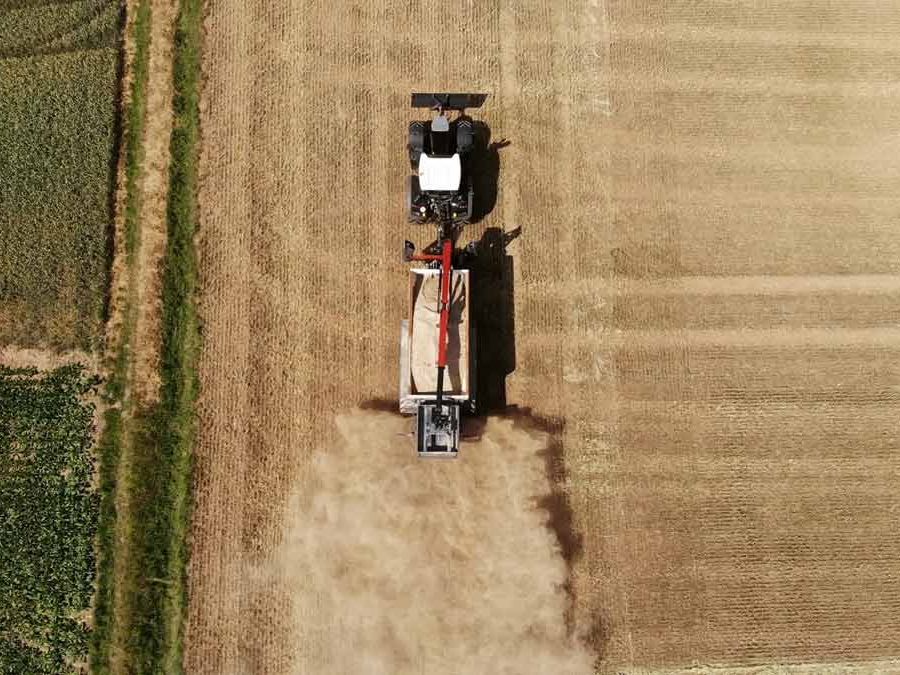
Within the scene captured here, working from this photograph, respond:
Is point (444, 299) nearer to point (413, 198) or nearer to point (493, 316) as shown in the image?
point (493, 316)

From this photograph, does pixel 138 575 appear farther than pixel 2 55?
No

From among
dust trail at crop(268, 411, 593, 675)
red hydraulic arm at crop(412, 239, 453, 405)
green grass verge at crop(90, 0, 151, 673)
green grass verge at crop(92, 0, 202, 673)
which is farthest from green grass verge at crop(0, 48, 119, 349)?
red hydraulic arm at crop(412, 239, 453, 405)

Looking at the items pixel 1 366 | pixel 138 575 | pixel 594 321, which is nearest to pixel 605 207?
pixel 594 321

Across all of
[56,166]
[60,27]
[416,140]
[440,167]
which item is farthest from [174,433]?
[60,27]

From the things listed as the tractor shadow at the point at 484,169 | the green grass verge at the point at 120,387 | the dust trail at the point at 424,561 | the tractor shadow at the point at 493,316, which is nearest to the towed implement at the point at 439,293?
the tractor shadow at the point at 484,169

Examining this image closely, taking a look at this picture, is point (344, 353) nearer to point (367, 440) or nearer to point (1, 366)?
point (367, 440)

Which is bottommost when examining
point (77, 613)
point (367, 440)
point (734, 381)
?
point (77, 613)

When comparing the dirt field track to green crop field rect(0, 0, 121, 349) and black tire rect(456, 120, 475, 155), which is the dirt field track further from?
green crop field rect(0, 0, 121, 349)
